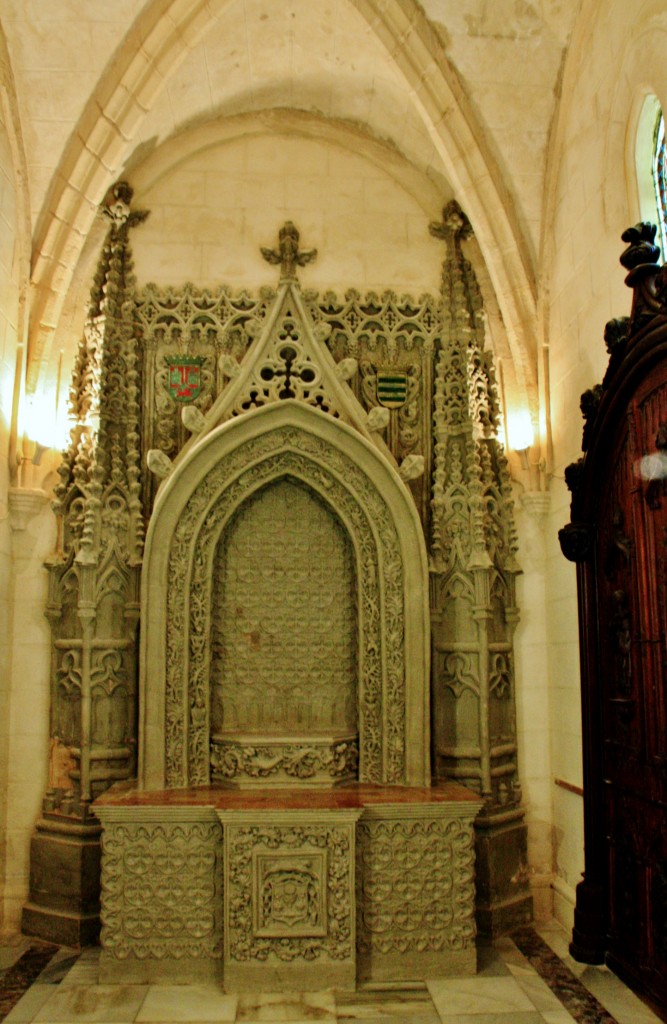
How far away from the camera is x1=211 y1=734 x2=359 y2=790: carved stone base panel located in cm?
509

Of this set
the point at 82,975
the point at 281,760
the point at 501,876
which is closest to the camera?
the point at 82,975

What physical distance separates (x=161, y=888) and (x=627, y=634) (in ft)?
8.17

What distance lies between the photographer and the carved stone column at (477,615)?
16.6ft

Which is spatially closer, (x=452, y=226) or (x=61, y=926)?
(x=61, y=926)

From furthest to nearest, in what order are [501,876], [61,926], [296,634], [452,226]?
[452,226] → [296,634] → [501,876] → [61,926]

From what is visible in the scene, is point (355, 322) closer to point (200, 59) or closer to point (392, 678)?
point (200, 59)

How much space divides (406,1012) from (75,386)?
374 cm

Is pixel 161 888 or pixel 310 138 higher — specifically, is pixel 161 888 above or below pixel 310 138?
below

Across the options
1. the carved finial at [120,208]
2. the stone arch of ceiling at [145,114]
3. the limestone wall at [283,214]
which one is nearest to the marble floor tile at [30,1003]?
the stone arch of ceiling at [145,114]

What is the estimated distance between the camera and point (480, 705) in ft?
16.8

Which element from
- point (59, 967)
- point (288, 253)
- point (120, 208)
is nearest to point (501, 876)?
point (59, 967)

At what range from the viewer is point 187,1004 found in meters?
4.07

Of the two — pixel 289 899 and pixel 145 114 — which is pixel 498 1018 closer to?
pixel 289 899

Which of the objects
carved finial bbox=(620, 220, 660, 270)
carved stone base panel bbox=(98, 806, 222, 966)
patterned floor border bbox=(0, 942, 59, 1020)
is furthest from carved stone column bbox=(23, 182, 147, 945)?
carved finial bbox=(620, 220, 660, 270)
